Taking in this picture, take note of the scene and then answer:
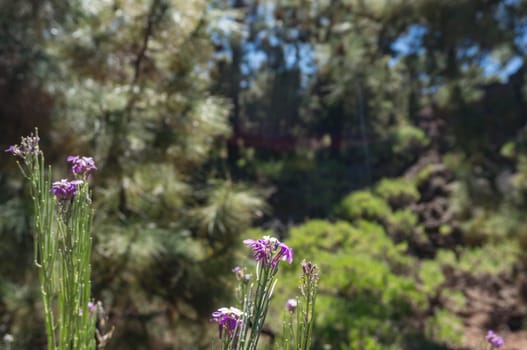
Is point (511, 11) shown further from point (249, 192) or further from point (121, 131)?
point (121, 131)

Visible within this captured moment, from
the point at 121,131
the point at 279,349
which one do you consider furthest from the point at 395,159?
the point at 279,349

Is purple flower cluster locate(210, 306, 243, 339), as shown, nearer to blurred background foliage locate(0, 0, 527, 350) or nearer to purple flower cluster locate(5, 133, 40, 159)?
purple flower cluster locate(5, 133, 40, 159)

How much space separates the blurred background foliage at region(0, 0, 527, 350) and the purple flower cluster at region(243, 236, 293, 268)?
170 cm

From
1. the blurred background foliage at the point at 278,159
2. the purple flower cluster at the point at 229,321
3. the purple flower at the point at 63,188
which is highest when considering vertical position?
the blurred background foliage at the point at 278,159

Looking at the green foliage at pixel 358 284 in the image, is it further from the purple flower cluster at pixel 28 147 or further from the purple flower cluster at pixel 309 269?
the purple flower cluster at pixel 28 147

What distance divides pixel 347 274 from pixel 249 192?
6.65 ft

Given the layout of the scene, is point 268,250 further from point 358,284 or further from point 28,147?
point 358,284

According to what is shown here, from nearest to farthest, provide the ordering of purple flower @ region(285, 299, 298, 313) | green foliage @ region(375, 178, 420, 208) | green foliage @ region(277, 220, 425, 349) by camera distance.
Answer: purple flower @ region(285, 299, 298, 313), green foliage @ region(277, 220, 425, 349), green foliage @ region(375, 178, 420, 208)

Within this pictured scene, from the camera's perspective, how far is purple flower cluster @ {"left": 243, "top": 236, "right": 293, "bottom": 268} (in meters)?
0.74

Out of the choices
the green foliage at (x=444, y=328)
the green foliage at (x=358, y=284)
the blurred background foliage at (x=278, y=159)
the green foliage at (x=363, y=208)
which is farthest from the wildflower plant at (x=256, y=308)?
the green foliage at (x=363, y=208)

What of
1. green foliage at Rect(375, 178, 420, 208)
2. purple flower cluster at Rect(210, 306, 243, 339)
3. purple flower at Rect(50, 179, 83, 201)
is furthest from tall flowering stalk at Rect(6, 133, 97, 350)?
green foliage at Rect(375, 178, 420, 208)

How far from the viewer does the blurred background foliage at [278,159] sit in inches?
98.6

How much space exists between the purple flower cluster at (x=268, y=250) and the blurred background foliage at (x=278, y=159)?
1.70 meters

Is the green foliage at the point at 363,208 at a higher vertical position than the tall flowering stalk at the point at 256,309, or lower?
higher
